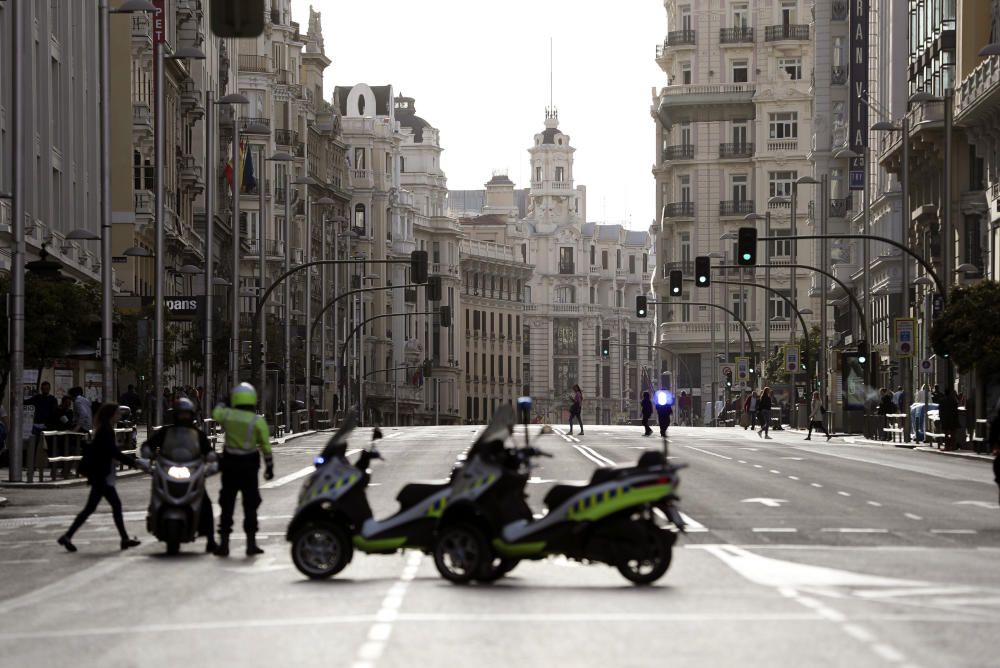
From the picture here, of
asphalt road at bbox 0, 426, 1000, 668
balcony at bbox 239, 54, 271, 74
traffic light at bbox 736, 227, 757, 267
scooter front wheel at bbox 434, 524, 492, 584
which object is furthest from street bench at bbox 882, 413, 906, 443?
balcony at bbox 239, 54, 271, 74

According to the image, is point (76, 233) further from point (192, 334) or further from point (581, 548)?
point (581, 548)

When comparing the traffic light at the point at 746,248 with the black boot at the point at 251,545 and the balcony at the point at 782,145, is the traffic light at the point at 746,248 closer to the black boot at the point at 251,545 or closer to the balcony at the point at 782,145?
the black boot at the point at 251,545

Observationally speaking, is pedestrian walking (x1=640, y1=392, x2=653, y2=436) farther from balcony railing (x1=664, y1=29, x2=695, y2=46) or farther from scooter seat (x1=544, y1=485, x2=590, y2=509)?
balcony railing (x1=664, y1=29, x2=695, y2=46)

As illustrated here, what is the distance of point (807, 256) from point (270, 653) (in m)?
131

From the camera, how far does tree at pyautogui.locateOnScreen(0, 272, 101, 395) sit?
43750 mm

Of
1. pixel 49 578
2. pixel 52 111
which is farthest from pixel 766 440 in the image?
pixel 49 578

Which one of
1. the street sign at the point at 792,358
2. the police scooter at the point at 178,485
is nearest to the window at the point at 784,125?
the street sign at the point at 792,358

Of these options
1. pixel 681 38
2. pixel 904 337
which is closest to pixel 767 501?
pixel 904 337

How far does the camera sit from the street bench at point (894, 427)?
62438 millimetres

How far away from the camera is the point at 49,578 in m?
19.5

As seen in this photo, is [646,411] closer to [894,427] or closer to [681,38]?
[894,427]

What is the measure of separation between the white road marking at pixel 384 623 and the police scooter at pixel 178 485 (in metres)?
2.74

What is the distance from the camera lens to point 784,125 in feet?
472

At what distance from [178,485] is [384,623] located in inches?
292
